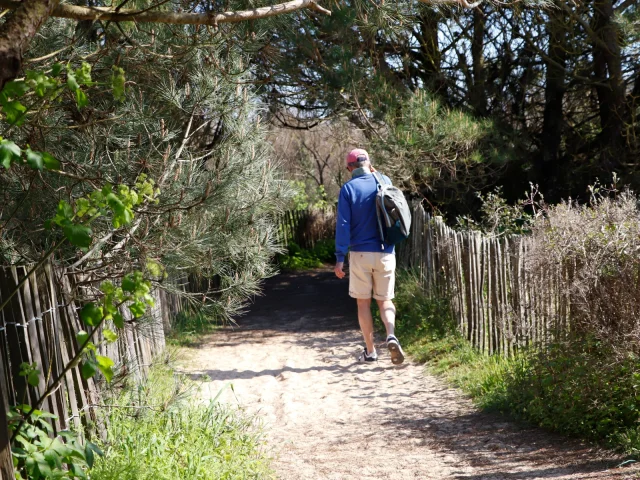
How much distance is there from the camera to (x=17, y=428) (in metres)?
2.82

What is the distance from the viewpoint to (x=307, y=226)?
1930 cm

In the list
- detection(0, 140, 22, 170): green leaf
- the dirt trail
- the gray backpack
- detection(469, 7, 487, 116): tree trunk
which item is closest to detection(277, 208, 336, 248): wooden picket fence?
detection(469, 7, 487, 116): tree trunk

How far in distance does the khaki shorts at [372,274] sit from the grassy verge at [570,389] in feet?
3.20

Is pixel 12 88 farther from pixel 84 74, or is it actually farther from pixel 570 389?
pixel 570 389

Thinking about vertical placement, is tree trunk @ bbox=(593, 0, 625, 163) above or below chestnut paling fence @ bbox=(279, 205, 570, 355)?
above

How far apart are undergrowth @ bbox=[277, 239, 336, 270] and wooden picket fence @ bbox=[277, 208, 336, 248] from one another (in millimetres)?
276

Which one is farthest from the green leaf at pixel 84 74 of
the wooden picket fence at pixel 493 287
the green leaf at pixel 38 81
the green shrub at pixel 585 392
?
the wooden picket fence at pixel 493 287

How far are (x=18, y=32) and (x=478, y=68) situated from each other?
8366mm

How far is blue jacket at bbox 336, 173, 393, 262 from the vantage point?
6324 millimetres

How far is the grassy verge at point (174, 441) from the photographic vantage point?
3590mm

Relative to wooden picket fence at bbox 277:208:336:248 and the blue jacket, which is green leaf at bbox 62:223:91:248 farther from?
wooden picket fence at bbox 277:208:336:248

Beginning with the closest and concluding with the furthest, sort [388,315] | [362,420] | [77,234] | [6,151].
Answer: [6,151] < [77,234] < [362,420] < [388,315]

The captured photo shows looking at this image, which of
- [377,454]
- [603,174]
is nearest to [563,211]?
[377,454]

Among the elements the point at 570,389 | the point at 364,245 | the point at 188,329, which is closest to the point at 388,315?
the point at 364,245
